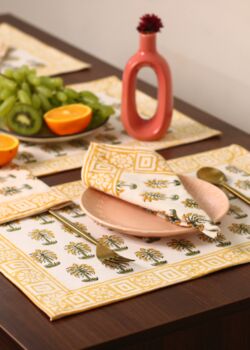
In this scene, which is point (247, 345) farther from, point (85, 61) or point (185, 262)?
point (85, 61)

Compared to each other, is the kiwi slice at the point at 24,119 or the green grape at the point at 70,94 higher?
the green grape at the point at 70,94

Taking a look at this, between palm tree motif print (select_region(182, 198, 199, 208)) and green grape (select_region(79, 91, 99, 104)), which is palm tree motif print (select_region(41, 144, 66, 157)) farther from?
palm tree motif print (select_region(182, 198, 199, 208))

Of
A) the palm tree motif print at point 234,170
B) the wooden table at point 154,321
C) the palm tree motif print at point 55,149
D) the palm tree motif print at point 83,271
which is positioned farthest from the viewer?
the palm tree motif print at point 55,149

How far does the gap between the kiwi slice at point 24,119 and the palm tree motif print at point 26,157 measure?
4 centimetres

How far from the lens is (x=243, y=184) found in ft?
5.40

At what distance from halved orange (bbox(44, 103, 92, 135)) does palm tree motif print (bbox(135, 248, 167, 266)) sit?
0.45 metres

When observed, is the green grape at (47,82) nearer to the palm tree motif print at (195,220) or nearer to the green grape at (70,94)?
the green grape at (70,94)

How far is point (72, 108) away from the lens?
6.02 feet

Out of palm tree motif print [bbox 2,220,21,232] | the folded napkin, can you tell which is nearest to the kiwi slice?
the folded napkin

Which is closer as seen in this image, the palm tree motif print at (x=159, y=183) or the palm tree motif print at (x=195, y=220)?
the palm tree motif print at (x=195, y=220)

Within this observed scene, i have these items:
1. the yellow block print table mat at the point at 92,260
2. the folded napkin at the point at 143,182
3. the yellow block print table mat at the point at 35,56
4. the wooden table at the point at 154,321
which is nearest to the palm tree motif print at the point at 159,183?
the folded napkin at the point at 143,182

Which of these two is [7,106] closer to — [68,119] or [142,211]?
[68,119]

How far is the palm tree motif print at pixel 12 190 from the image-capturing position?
1.60m

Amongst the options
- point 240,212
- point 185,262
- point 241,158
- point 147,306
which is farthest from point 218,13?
point 147,306
